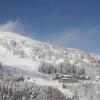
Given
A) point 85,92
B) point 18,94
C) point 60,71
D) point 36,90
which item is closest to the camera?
point 18,94

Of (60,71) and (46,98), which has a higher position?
(60,71)

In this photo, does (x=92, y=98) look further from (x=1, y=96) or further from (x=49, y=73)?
(x=49, y=73)

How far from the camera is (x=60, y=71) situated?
614 feet

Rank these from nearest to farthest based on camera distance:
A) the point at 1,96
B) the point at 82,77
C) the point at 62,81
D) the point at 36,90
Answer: the point at 1,96
the point at 36,90
the point at 62,81
the point at 82,77

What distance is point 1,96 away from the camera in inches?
2884

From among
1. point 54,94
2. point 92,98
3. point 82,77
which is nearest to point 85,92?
point 92,98

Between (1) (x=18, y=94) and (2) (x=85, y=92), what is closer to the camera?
(1) (x=18, y=94)

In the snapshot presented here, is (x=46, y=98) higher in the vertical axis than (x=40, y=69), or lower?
lower

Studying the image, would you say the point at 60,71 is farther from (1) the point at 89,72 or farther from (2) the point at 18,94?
(2) the point at 18,94

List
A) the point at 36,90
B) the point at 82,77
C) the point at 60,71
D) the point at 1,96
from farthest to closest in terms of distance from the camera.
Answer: the point at 60,71, the point at 82,77, the point at 36,90, the point at 1,96

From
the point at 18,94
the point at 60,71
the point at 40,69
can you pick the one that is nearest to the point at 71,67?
the point at 60,71

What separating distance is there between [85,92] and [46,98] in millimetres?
28250

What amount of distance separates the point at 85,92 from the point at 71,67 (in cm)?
8444

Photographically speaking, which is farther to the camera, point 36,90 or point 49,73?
point 49,73
